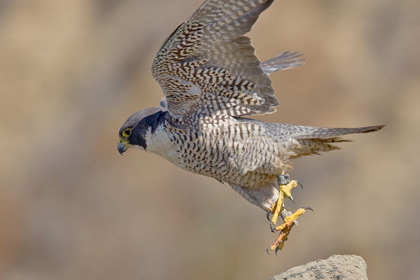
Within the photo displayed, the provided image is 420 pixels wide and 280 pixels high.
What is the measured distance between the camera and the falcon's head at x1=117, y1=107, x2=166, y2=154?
5348 millimetres

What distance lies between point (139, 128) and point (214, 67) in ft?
2.58

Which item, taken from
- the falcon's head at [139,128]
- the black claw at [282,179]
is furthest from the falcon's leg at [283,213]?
the falcon's head at [139,128]

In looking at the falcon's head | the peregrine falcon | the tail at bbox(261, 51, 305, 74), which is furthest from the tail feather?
the tail at bbox(261, 51, 305, 74)

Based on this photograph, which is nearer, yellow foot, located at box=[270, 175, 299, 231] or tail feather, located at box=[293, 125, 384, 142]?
tail feather, located at box=[293, 125, 384, 142]

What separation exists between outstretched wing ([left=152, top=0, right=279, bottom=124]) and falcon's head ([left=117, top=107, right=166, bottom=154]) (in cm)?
18

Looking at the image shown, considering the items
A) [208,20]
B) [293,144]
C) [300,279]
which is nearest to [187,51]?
[208,20]

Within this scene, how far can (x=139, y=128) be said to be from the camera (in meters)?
5.38

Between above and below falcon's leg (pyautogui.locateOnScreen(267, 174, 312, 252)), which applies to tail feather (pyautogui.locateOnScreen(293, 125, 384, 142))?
above

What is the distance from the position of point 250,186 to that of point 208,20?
1.38 meters

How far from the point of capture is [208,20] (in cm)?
476

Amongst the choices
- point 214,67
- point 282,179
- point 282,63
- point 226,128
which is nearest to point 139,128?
point 226,128

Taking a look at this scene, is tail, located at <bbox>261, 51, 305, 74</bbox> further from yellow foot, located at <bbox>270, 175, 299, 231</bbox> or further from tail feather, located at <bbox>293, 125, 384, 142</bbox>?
yellow foot, located at <bbox>270, 175, 299, 231</bbox>

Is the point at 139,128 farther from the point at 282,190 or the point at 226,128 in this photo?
the point at 282,190

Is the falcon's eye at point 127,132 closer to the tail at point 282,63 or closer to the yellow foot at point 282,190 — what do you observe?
the yellow foot at point 282,190
